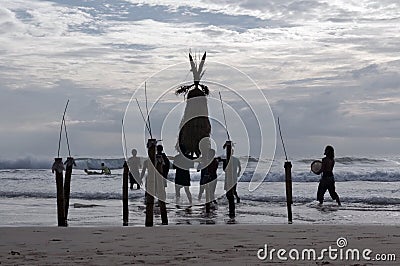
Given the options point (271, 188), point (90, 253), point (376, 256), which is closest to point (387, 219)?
point (376, 256)

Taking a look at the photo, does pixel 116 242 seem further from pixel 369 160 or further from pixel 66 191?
pixel 369 160

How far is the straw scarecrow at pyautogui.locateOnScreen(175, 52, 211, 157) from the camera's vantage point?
62.7 feet

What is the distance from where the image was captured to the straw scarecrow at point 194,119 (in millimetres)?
19109

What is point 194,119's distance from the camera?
1914cm

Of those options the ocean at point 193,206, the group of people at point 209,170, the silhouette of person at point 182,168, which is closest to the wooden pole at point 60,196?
the ocean at point 193,206

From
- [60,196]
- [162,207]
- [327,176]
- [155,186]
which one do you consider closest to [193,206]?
[327,176]

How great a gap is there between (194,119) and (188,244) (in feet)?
26.5

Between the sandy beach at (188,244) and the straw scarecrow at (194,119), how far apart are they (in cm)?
532

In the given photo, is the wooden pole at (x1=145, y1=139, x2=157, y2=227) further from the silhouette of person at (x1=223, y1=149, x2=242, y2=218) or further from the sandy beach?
the silhouette of person at (x1=223, y1=149, x2=242, y2=218)

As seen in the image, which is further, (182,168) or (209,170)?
(182,168)

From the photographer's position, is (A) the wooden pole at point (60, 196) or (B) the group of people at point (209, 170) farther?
(B) the group of people at point (209, 170)

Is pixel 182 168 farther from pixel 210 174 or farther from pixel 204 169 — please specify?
pixel 210 174

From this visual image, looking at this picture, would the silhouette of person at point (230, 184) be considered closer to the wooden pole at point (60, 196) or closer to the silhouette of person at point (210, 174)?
the silhouette of person at point (210, 174)

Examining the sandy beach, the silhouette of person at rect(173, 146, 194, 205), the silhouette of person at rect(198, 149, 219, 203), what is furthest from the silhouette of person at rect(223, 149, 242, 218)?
the sandy beach
